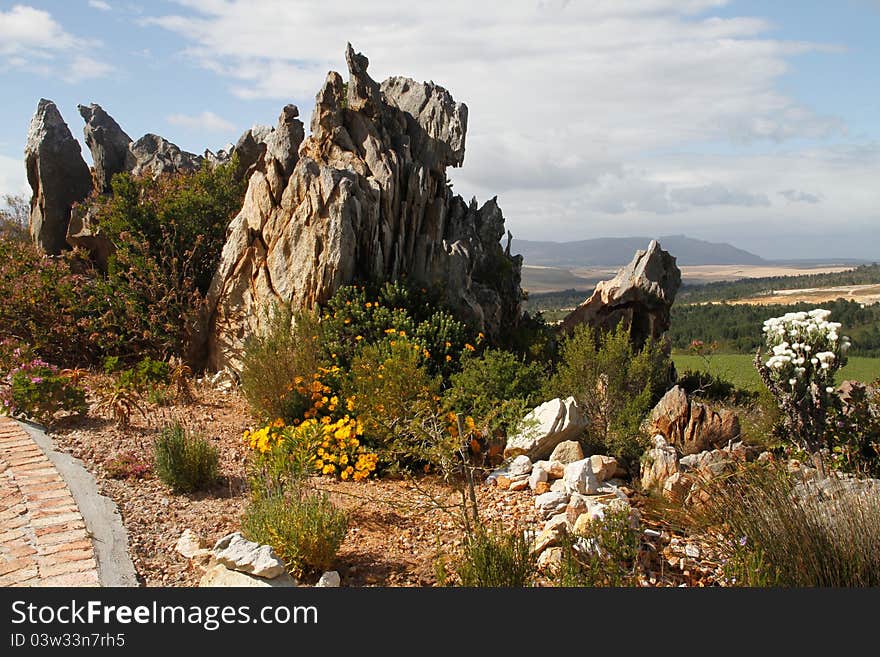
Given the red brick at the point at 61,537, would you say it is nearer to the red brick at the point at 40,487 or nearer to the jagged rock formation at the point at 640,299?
the red brick at the point at 40,487

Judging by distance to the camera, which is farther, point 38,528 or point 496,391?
point 496,391

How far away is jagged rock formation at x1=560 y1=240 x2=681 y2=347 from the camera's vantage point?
13.5 meters

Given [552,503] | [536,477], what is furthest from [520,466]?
[552,503]

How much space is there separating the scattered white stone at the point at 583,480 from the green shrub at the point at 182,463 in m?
3.59

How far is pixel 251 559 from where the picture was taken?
4.53m

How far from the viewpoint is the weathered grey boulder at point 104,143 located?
15.6m

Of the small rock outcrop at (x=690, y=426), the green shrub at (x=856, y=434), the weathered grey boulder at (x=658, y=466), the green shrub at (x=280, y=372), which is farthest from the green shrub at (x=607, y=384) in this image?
the green shrub at (x=280, y=372)

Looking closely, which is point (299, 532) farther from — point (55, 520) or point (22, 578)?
point (55, 520)

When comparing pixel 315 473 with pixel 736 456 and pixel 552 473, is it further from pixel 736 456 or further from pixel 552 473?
pixel 736 456

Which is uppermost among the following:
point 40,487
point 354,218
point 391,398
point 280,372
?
point 354,218

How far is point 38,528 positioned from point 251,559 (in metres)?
2.19

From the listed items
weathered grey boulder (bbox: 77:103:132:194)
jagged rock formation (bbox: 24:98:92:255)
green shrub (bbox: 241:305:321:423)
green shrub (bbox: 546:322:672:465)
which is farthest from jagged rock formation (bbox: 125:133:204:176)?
green shrub (bbox: 546:322:672:465)

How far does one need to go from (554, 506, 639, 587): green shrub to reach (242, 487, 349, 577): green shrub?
170 centimetres

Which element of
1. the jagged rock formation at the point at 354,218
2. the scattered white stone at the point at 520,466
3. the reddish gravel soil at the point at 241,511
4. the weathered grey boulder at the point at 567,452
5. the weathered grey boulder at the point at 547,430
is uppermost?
the jagged rock formation at the point at 354,218
